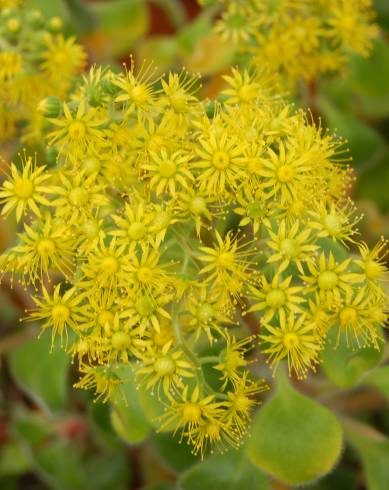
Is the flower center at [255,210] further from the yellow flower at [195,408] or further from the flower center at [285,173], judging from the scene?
the yellow flower at [195,408]

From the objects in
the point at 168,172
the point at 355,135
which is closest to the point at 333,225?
the point at 168,172

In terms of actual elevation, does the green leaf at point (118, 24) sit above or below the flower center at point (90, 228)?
below

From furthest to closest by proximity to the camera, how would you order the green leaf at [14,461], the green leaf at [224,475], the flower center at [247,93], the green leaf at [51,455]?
1. the green leaf at [14,461]
2. the green leaf at [51,455]
3. the green leaf at [224,475]
4. the flower center at [247,93]

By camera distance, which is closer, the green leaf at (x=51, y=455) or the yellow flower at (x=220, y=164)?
the yellow flower at (x=220, y=164)

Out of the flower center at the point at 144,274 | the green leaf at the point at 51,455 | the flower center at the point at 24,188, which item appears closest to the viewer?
the flower center at the point at 144,274

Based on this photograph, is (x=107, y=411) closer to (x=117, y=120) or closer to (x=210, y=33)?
(x=117, y=120)

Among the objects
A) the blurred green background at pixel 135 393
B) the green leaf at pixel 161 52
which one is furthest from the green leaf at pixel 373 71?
the green leaf at pixel 161 52

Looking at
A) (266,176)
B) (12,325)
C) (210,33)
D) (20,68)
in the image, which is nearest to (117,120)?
(266,176)

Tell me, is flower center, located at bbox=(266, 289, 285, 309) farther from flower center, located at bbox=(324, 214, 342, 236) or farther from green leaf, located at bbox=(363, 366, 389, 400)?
green leaf, located at bbox=(363, 366, 389, 400)
